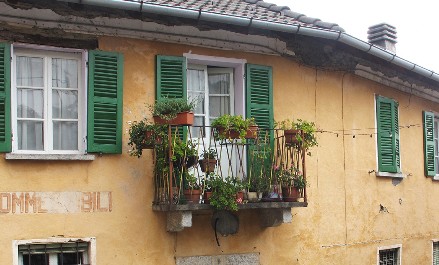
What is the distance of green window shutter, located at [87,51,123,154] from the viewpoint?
8.14 metres

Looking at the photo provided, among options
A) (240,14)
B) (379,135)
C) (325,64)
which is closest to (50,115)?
(240,14)

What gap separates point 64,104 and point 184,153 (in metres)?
1.67

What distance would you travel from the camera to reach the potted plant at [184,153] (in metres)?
8.04

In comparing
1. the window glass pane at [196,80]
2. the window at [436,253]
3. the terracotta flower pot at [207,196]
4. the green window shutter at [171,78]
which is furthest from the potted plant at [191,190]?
the window at [436,253]

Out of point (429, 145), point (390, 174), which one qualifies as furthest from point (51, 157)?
point (429, 145)

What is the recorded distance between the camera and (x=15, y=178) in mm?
7707

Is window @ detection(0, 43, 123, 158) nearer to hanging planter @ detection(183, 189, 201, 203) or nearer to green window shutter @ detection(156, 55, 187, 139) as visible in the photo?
green window shutter @ detection(156, 55, 187, 139)

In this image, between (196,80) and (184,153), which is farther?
→ (196,80)

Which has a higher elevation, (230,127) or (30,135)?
(230,127)

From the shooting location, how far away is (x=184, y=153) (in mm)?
8086

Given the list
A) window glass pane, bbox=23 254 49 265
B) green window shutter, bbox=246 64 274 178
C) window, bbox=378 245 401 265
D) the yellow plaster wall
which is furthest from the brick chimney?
window glass pane, bbox=23 254 49 265

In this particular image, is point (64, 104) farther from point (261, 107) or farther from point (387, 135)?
point (387, 135)

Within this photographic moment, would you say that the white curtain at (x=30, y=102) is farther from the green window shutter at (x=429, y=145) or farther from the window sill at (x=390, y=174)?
the green window shutter at (x=429, y=145)

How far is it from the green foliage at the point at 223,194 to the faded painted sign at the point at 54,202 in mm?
1322
